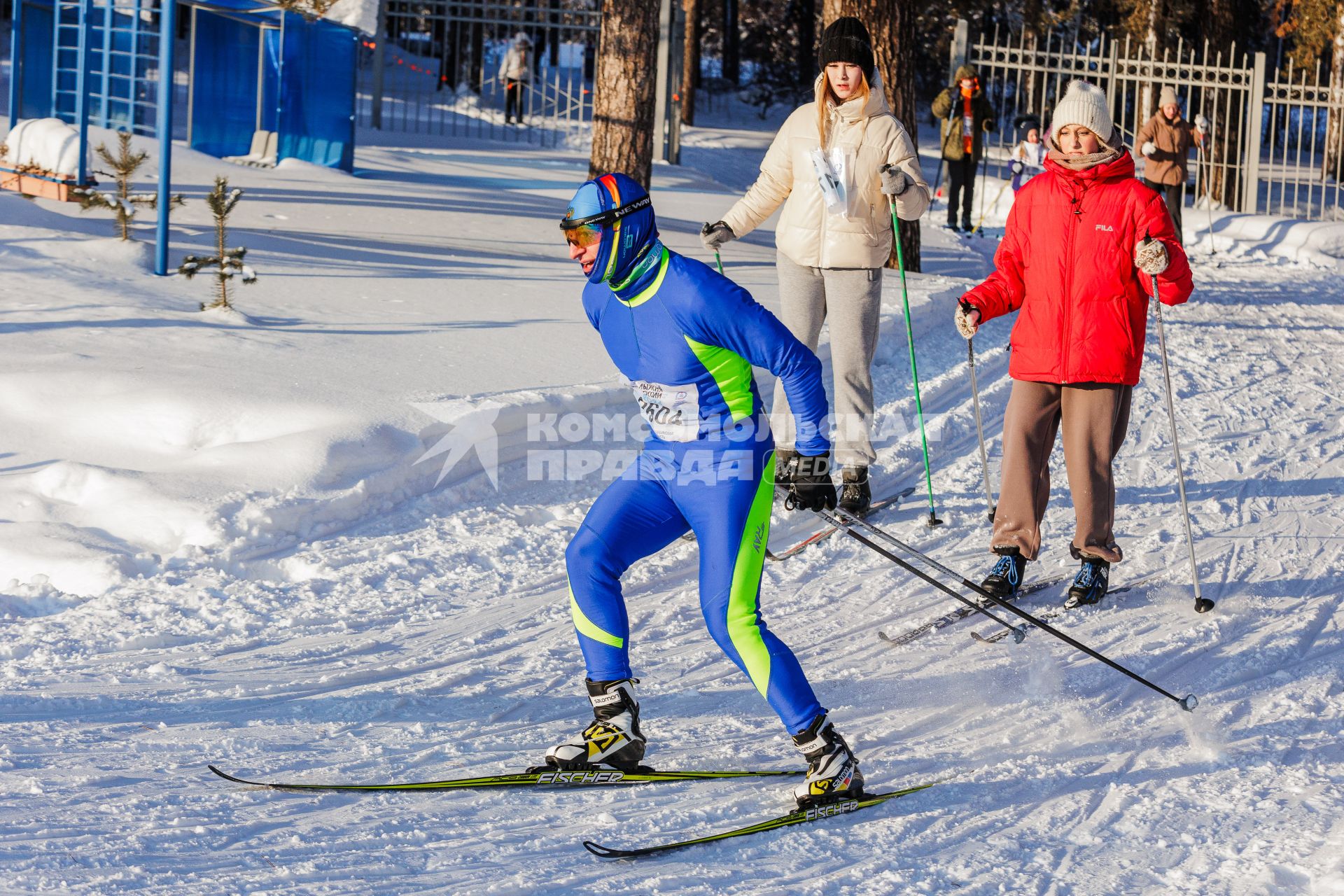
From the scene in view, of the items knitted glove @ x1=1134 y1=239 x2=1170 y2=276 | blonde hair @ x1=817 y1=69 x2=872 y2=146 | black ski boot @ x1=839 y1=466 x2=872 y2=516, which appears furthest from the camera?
black ski boot @ x1=839 y1=466 x2=872 y2=516

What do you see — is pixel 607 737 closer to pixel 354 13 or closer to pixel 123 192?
pixel 123 192


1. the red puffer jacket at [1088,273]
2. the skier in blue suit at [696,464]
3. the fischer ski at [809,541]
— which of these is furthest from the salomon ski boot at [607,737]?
the red puffer jacket at [1088,273]

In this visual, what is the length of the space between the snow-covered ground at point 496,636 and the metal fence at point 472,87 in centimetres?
1045

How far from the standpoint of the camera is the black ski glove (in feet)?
12.7

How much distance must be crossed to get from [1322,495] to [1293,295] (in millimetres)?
6460

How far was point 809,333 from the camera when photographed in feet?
20.8

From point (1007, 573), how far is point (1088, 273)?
4.06 ft

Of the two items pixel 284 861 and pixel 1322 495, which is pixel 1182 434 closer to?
pixel 1322 495

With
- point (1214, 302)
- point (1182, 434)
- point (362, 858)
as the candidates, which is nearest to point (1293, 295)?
point (1214, 302)

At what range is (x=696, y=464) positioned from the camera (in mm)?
3869

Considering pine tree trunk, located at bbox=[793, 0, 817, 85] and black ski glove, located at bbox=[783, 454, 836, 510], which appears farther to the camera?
pine tree trunk, located at bbox=[793, 0, 817, 85]

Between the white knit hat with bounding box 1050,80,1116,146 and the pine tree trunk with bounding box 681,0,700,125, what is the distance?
854 inches

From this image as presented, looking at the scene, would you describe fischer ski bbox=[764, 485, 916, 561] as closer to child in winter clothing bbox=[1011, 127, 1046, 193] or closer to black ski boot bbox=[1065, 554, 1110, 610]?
black ski boot bbox=[1065, 554, 1110, 610]

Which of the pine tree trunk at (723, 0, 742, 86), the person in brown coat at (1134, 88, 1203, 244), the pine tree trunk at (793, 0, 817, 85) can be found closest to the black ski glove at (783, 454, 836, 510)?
the person in brown coat at (1134, 88, 1203, 244)
